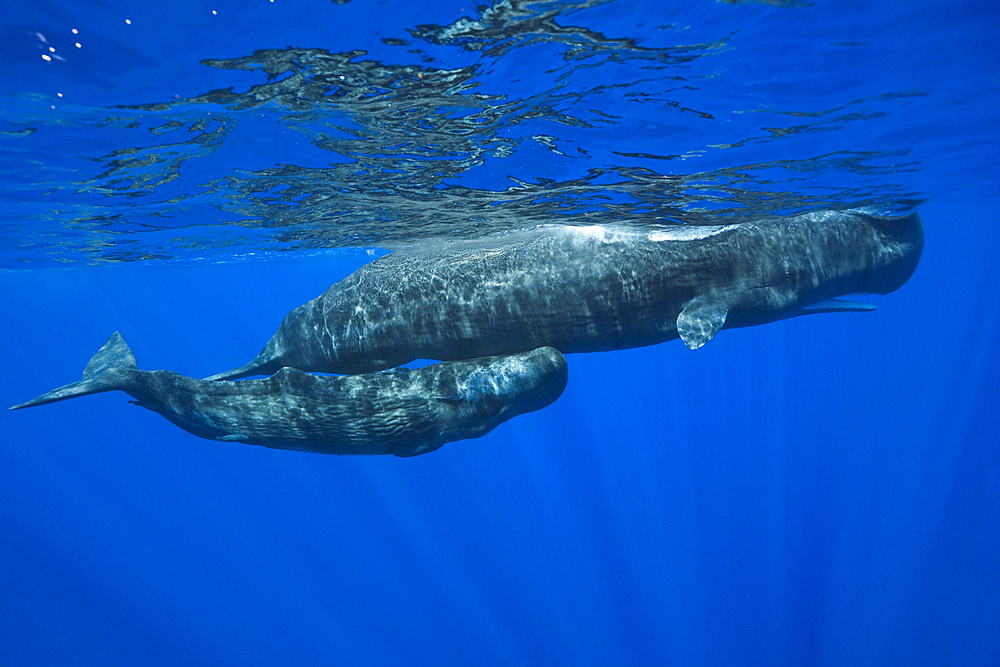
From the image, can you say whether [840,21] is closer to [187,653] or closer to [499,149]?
[499,149]

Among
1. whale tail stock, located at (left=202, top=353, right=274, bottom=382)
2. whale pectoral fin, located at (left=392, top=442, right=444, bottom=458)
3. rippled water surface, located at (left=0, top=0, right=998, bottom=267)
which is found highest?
rippled water surface, located at (left=0, top=0, right=998, bottom=267)

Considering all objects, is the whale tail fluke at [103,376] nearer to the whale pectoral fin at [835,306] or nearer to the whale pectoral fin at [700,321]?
the whale pectoral fin at [700,321]

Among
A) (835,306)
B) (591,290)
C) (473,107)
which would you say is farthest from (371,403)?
(835,306)

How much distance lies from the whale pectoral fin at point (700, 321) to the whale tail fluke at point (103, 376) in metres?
5.28

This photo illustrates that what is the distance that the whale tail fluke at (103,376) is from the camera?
13.6ft

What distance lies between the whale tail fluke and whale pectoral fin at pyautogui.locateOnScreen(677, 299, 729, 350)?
5285 millimetres

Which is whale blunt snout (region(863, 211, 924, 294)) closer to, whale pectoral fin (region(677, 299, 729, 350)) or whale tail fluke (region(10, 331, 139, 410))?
whale pectoral fin (region(677, 299, 729, 350))

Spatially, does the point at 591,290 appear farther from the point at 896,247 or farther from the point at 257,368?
the point at 896,247

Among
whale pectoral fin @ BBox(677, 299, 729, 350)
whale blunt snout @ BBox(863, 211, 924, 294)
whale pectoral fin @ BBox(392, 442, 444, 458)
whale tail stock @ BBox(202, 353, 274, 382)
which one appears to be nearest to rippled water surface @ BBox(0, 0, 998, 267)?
whale blunt snout @ BBox(863, 211, 924, 294)

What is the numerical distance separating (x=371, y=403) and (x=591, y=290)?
8.19ft

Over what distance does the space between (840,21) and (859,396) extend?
58726 mm

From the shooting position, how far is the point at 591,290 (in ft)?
15.8

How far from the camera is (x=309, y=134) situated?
Answer: 275 inches

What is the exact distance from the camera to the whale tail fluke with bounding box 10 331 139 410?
13.6 feet
